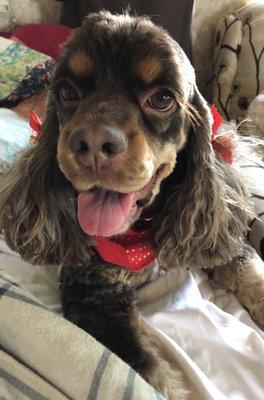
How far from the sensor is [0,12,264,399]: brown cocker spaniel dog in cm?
86

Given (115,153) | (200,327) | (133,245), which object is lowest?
(200,327)

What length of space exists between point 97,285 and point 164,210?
0.23 meters

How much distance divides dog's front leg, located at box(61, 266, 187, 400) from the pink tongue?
0.67 ft

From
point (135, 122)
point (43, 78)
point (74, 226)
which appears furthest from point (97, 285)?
point (43, 78)

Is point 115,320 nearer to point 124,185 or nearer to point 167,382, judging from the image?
point 167,382

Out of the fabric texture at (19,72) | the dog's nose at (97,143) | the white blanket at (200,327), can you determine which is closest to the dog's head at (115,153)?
the dog's nose at (97,143)

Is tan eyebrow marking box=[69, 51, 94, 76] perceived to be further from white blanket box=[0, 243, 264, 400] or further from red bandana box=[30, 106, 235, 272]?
white blanket box=[0, 243, 264, 400]

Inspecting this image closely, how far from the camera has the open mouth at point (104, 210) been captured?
0.91 metres

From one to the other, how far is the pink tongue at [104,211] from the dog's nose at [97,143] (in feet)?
0.36

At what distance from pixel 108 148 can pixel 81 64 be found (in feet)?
0.72

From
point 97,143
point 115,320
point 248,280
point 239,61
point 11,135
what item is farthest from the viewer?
point 239,61

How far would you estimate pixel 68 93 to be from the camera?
3.16 ft

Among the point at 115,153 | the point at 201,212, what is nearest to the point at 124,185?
the point at 115,153

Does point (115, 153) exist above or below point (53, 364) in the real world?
above
